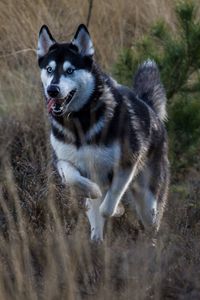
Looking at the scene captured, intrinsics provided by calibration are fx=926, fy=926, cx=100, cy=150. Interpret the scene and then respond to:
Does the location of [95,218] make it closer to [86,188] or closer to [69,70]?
[86,188]

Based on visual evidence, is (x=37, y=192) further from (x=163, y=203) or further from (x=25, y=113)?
(x=25, y=113)

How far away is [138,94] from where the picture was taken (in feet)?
22.2

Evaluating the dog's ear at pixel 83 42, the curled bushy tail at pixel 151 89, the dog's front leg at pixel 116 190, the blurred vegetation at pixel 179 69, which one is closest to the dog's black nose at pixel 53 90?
the dog's ear at pixel 83 42

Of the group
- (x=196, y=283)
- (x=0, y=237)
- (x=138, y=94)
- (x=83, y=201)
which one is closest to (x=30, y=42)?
(x=138, y=94)

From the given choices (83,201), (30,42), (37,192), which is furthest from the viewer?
(30,42)

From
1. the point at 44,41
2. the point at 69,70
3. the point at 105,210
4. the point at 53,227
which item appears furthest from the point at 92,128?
the point at 53,227

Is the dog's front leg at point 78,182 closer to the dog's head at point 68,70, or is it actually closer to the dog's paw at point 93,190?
the dog's paw at point 93,190

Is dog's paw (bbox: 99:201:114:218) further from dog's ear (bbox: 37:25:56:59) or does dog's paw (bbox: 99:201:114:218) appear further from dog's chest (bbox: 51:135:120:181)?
dog's ear (bbox: 37:25:56:59)

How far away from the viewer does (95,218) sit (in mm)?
6262

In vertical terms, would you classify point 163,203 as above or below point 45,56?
below

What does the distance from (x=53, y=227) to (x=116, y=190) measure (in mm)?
687

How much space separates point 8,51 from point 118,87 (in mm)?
3260

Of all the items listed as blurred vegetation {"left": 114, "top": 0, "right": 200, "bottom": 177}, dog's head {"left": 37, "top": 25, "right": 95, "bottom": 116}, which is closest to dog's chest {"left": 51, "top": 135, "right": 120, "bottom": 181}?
dog's head {"left": 37, "top": 25, "right": 95, "bottom": 116}

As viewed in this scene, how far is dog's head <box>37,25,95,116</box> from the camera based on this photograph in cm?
575
